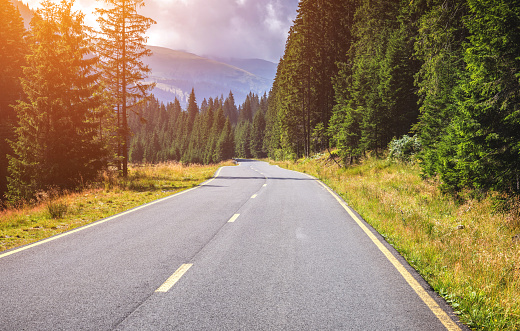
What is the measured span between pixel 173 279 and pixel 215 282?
0.60 meters

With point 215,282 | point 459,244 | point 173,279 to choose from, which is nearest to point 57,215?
point 173,279

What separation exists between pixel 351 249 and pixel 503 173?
4755mm

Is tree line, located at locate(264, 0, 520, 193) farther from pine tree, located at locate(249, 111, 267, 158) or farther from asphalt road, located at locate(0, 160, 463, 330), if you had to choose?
pine tree, located at locate(249, 111, 267, 158)

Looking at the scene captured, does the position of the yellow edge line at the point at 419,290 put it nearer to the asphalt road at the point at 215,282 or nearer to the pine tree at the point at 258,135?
the asphalt road at the point at 215,282

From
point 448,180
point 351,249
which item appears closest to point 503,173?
point 448,180

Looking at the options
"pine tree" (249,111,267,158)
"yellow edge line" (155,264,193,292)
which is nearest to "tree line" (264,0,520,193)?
"yellow edge line" (155,264,193,292)

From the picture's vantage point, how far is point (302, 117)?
46281 mm

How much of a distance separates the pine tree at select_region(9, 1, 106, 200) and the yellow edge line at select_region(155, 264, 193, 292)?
42.3ft

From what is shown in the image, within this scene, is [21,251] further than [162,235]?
No

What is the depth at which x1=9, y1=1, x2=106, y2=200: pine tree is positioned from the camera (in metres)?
13.9

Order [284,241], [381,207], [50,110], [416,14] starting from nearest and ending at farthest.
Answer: [284,241]
[381,207]
[50,110]
[416,14]

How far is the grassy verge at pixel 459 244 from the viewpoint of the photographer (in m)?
3.34

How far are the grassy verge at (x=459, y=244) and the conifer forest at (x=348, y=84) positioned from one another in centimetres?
91

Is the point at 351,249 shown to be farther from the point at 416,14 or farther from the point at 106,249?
the point at 416,14
